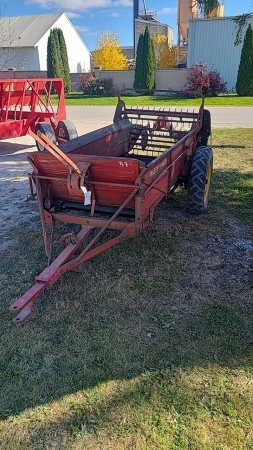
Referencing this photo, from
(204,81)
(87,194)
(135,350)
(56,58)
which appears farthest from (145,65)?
(135,350)

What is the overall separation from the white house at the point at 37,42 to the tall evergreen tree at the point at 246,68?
Result: 20314 mm

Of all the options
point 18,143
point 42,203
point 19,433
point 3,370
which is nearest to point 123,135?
point 42,203

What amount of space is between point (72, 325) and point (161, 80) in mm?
24115

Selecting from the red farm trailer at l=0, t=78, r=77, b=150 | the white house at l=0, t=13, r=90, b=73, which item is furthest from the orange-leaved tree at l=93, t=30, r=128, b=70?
the red farm trailer at l=0, t=78, r=77, b=150

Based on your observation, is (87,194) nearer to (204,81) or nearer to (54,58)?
(204,81)

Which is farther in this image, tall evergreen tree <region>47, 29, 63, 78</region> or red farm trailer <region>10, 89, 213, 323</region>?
tall evergreen tree <region>47, 29, 63, 78</region>

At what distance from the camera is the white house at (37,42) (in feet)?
115

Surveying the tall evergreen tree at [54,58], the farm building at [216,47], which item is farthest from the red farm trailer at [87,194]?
the tall evergreen tree at [54,58]

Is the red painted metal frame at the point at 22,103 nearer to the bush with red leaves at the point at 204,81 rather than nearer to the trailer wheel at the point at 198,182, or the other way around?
the trailer wheel at the point at 198,182

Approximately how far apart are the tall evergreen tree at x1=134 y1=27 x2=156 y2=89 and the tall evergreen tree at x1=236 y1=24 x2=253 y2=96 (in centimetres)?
573

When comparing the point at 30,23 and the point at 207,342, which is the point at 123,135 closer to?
the point at 207,342

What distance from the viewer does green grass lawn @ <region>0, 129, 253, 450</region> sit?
2.14m

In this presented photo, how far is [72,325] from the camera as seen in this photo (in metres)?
2.93

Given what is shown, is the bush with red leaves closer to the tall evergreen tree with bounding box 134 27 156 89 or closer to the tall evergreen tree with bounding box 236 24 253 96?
the tall evergreen tree with bounding box 236 24 253 96
